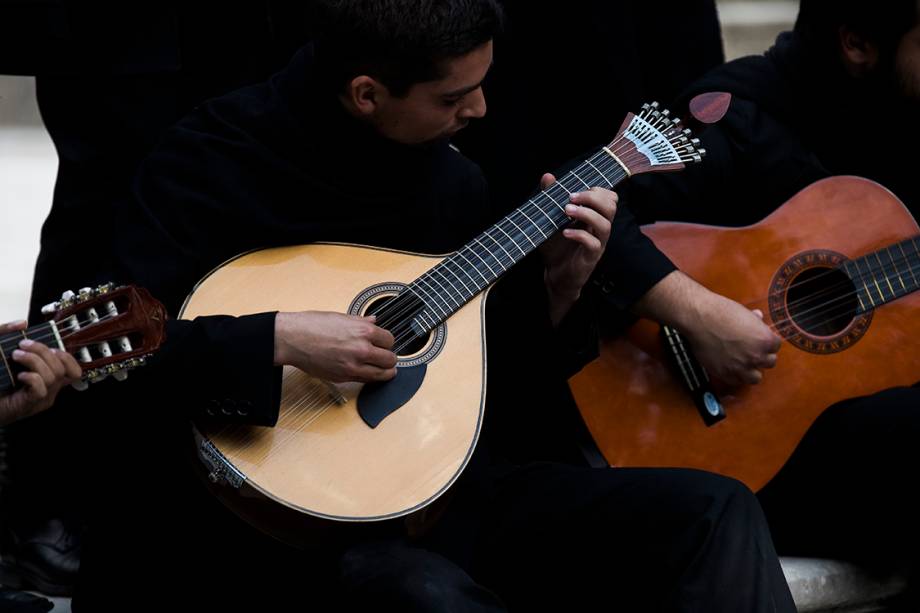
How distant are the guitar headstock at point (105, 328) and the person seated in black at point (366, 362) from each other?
0.25 metres

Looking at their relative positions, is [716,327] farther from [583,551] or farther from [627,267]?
[583,551]

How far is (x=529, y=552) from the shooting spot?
2689 mm

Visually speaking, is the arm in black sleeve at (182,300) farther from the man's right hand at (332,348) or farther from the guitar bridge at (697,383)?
the guitar bridge at (697,383)

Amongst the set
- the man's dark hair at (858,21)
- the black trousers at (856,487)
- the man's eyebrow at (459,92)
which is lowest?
the black trousers at (856,487)

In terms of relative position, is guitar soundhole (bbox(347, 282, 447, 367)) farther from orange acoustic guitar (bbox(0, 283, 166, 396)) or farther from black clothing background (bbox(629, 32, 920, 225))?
black clothing background (bbox(629, 32, 920, 225))

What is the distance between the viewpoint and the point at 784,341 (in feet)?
10.2

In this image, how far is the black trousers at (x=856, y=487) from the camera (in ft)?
9.75

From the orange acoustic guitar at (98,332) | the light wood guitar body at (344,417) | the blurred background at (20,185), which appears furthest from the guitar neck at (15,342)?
the blurred background at (20,185)

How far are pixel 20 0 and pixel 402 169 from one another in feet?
3.19

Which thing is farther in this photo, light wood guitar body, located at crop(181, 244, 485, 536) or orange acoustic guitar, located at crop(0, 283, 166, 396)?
light wood guitar body, located at crop(181, 244, 485, 536)

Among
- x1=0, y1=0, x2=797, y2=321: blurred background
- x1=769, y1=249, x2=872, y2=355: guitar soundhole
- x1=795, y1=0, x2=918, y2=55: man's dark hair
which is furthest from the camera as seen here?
x1=0, y1=0, x2=797, y2=321: blurred background

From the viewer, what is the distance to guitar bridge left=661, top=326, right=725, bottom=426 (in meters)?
3.05

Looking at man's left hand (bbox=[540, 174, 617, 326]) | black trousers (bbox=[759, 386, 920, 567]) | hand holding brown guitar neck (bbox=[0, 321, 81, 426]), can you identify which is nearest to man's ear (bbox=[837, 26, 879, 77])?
black trousers (bbox=[759, 386, 920, 567])

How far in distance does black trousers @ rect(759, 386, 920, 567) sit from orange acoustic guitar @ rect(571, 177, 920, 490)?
8cm
